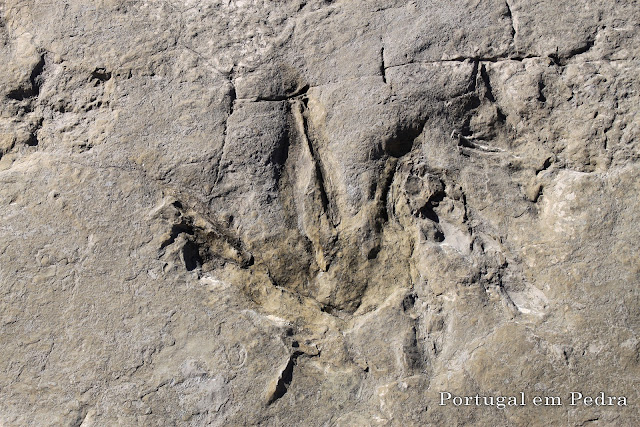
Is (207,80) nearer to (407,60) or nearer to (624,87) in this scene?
(407,60)

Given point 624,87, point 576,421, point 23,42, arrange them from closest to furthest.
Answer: point 576,421 < point 624,87 < point 23,42

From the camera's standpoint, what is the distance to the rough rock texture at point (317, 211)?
5.21ft

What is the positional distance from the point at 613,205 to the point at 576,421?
58cm

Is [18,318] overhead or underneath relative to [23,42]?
underneath

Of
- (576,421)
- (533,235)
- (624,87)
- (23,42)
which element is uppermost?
(23,42)

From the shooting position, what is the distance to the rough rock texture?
5.21ft

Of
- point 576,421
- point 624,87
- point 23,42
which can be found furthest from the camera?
point 23,42

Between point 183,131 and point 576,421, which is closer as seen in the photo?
point 576,421

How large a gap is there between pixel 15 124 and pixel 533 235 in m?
1.54

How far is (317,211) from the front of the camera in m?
1.67

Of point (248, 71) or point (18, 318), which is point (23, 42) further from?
point (18, 318)

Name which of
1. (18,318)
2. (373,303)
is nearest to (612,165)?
(373,303)

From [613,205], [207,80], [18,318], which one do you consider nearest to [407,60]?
A: [207,80]

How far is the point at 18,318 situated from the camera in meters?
1.63
